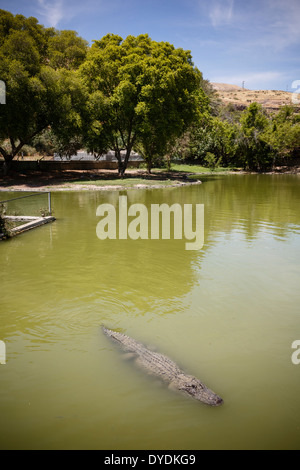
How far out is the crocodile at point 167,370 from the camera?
4.15 m

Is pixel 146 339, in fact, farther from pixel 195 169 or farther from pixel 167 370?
pixel 195 169

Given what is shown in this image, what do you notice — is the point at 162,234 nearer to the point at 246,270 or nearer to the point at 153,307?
the point at 246,270

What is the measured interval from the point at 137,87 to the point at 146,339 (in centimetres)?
2872

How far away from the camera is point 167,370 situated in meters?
4.52

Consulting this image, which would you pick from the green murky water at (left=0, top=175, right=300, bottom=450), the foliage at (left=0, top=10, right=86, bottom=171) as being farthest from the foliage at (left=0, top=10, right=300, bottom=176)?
the green murky water at (left=0, top=175, right=300, bottom=450)

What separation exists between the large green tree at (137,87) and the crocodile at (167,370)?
87.8ft

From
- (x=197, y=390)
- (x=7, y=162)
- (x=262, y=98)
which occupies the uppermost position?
(x=262, y=98)

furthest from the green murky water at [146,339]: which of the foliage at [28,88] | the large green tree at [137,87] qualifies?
the large green tree at [137,87]

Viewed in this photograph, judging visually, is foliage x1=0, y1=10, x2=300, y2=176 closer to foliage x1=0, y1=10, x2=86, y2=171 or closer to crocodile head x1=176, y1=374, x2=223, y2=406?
foliage x1=0, y1=10, x2=86, y2=171

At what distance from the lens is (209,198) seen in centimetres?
2245

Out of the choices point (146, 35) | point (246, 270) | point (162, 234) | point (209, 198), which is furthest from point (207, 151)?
point (246, 270)

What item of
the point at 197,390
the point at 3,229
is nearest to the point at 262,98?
the point at 3,229

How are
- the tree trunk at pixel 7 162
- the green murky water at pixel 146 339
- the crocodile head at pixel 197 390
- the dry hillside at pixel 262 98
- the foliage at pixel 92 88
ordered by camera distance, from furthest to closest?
the dry hillside at pixel 262 98, the tree trunk at pixel 7 162, the foliage at pixel 92 88, the crocodile head at pixel 197 390, the green murky water at pixel 146 339

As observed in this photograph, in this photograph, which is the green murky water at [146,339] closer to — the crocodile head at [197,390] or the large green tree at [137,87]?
the crocodile head at [197,390]
